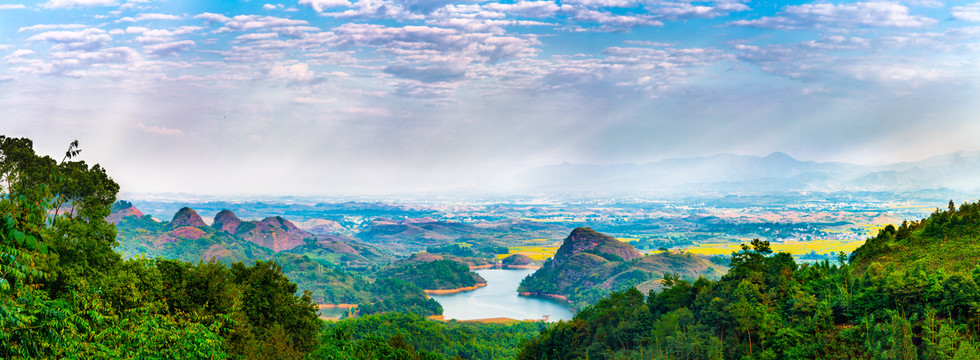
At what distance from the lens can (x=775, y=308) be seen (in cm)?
3319

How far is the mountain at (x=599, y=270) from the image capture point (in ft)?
424

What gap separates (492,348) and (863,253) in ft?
150

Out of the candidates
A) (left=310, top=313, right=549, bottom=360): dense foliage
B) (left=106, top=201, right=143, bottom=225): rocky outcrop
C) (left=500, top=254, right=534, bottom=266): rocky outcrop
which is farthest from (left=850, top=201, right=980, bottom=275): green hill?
(left=106, top=201, right=143, bottom=225): rocky outcrop

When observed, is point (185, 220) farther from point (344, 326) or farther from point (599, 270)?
point (344, 326)

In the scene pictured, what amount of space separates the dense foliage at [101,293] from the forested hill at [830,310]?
2147 centimetres

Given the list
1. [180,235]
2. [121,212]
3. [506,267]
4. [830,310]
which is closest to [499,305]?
[506,267]

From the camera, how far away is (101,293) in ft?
67.3

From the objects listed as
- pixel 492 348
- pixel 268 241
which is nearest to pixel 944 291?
pixel 492 348

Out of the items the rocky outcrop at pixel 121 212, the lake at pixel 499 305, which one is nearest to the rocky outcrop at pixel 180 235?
the rocky outcrop at pixel 121 212

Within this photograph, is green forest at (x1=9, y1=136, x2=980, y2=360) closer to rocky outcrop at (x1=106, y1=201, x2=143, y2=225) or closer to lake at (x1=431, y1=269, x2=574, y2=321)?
lake at (x1=431, y1=269, x2=574, y2=321)

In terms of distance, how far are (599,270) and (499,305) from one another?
95.1ft

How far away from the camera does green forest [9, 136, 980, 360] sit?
42.8ft

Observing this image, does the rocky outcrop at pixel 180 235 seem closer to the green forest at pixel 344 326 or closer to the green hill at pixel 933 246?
the green forest at pixel 344 326

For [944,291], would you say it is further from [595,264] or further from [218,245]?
[218,245]
